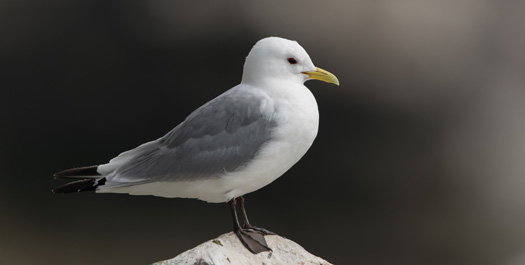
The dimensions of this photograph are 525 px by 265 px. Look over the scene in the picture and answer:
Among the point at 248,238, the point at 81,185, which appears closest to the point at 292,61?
the point at 248,238

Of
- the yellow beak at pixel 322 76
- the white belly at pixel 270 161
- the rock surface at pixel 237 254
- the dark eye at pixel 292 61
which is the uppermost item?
the dark eye at pixel 292 61

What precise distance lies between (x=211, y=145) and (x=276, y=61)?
34cm

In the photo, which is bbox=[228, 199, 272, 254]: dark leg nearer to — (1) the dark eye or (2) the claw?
(2) the claw

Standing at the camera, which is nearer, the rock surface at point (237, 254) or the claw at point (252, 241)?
the rock surface at point (237, 254)

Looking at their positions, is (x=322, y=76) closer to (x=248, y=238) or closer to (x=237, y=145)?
(x=237, y=145)

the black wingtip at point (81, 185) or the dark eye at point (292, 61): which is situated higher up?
the dark eye at point (292, 61)

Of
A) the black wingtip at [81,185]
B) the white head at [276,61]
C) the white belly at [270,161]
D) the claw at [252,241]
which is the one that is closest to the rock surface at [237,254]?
the claw at [252,241]

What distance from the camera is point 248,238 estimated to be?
259 cm

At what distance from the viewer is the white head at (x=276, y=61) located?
2549mm

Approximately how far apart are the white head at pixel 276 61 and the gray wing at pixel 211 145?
3.4 inches

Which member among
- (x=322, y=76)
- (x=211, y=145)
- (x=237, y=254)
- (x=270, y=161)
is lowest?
(x=237, y=254)

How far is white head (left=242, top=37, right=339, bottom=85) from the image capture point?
2.55 metres

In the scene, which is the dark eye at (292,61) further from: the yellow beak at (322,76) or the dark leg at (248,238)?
the dark leg at (248,238)

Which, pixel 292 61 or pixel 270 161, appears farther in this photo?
pixel 292 61
